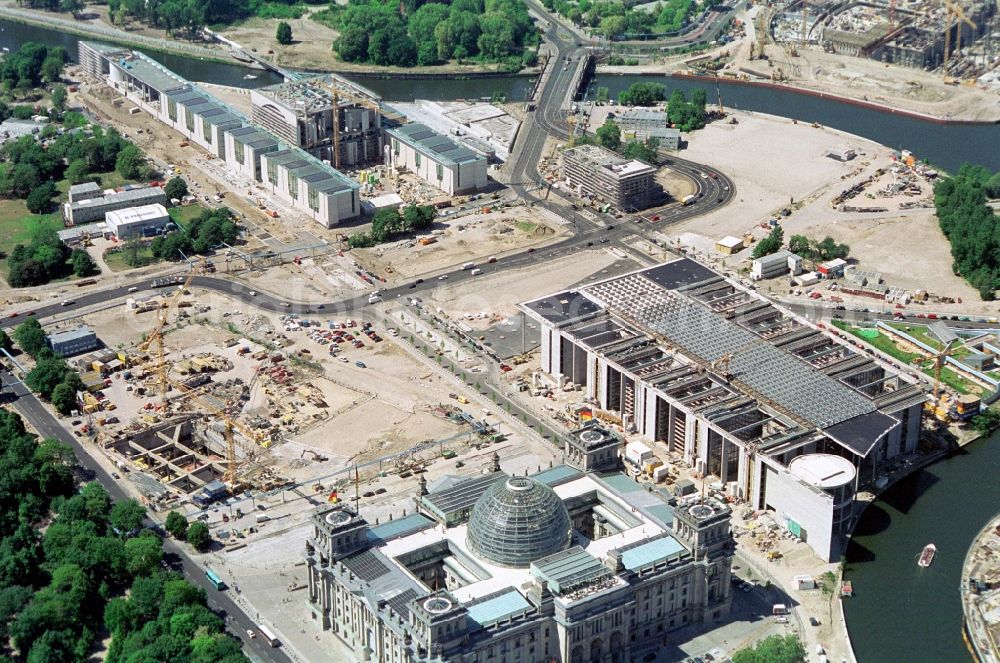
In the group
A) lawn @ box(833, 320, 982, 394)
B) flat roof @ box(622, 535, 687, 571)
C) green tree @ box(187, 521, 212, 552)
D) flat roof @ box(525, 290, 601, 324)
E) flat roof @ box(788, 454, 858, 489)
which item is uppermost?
flat roof @ box(525, 290, 601, 324)

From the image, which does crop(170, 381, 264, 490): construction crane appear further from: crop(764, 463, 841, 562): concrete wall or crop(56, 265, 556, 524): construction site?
crop(764, 463, 841, 562): concrete wall

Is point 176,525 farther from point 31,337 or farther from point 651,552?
point 651,552

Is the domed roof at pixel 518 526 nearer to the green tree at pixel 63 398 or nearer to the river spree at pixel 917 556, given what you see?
the river spree at pixel 917 556

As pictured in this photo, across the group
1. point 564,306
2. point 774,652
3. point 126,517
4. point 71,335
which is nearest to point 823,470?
point 774,652

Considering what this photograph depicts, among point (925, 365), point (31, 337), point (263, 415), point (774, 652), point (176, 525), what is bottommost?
point (774, 652)

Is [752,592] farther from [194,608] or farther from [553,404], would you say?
[194,608]

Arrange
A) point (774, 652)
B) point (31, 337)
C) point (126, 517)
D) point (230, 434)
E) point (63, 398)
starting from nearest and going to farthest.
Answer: point (774, 652) < point (126, 517) < point (230, 434) < point (63, 398) < point (31, 337)

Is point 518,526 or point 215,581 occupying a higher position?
point 518,526

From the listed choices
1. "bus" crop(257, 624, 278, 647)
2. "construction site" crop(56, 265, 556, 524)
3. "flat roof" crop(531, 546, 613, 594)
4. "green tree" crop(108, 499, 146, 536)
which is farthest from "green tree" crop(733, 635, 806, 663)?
"green tree" crop(108, 499, 146, 536)
